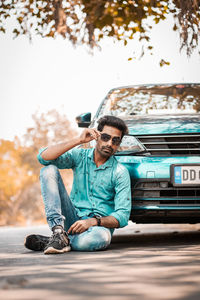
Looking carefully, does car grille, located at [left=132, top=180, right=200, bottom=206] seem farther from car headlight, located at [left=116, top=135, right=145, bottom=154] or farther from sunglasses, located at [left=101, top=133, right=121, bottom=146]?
sunglasses, located at [left=101, top=133, right=121, bottom=146]

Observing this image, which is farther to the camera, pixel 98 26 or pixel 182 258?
pixel 98 26

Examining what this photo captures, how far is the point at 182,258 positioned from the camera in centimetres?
376

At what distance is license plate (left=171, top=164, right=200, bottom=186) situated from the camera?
4.83 meters

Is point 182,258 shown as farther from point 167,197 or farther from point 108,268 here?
point 167,197

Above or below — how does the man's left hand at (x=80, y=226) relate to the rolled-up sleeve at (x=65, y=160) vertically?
below

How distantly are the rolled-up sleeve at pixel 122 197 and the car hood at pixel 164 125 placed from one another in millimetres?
571

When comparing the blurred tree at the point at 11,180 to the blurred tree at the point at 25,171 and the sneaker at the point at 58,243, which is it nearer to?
the blurred tree at the point at 25,171

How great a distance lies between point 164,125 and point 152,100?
4.46ft

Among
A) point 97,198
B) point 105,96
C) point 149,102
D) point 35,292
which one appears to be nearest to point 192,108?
point 149,102

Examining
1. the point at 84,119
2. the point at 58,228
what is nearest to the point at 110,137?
the point at 58,228

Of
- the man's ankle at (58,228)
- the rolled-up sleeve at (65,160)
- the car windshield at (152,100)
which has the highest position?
the car windshield at (152,100)

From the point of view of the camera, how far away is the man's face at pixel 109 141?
15.8 feet

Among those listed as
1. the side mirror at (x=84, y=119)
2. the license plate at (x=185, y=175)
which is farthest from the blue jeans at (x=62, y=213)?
the side mirror at (x=84, y=119)

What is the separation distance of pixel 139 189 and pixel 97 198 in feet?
1.49
